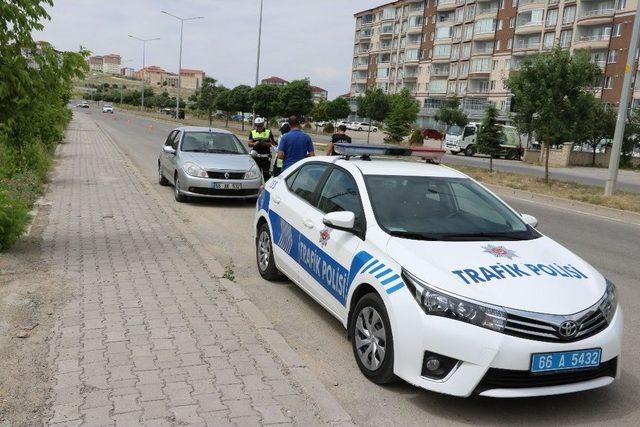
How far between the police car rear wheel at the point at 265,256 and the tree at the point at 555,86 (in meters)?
15.0

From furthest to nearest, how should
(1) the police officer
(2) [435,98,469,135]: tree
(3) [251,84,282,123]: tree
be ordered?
1. (2) [435,98,469,135]: tree
2. (3) [251,84,282,123]: tree
3. (1) the police officer

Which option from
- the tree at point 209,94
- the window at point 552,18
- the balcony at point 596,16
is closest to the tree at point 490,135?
the balcony at point 596,16

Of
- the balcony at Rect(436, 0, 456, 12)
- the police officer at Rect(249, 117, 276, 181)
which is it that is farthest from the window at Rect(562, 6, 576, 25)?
the police officer at Rect(249, 117, 276, 181)

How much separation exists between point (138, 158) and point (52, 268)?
15965 mm

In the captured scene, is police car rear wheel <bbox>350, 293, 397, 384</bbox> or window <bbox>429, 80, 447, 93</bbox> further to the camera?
window <bbox>429, 80, 447, 93</bbox>

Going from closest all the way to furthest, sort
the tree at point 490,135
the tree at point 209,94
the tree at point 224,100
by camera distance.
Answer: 1. the tree at point 490,135
2. the tree at point 224,100
3. the tree at point 209,94

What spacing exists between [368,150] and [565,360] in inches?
109

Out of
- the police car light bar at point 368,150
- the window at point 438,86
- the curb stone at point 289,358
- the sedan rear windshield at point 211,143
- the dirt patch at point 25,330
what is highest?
the window at point 438,86

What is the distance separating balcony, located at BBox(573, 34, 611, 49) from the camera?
6294cm

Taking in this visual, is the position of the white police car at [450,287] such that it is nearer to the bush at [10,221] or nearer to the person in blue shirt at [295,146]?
the bush at [10,221]

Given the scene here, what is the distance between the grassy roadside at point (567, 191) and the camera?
50.2ft

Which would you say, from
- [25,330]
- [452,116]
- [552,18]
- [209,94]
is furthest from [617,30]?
[25,330]

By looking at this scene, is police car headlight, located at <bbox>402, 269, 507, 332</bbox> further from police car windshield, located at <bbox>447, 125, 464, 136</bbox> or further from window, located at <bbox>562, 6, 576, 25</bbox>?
window, located at <bbox>562, 6, 576, 25</bbox>

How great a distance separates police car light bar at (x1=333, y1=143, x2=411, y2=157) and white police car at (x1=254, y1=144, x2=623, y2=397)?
153 mm
